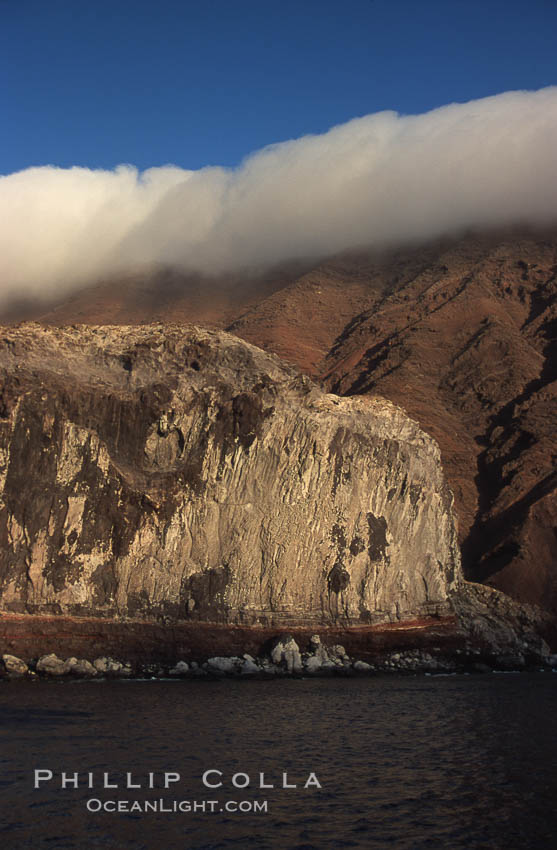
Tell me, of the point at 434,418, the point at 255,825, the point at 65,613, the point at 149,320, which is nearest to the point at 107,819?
the point at 255,825

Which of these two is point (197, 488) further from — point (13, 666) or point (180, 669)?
point (13, 666)

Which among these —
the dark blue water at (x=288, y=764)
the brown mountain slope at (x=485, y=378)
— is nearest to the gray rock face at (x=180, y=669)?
the dark blue water at (x=288, y=764)

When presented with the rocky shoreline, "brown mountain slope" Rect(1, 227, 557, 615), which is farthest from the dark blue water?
"brown mountain slope" Rect(1, 227, 557, 615)

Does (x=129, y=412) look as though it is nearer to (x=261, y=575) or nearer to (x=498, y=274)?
(x=261, y=575)

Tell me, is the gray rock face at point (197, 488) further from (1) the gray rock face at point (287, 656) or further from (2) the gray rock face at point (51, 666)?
(2) the gray rock face at point (51, 666)

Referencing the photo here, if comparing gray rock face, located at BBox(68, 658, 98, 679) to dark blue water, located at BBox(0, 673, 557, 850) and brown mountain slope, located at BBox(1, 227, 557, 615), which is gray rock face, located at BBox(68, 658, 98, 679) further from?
brown mountain slope, located at BBox(1, 227, 557, 615)

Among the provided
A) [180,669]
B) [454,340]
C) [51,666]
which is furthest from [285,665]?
[454,340]
